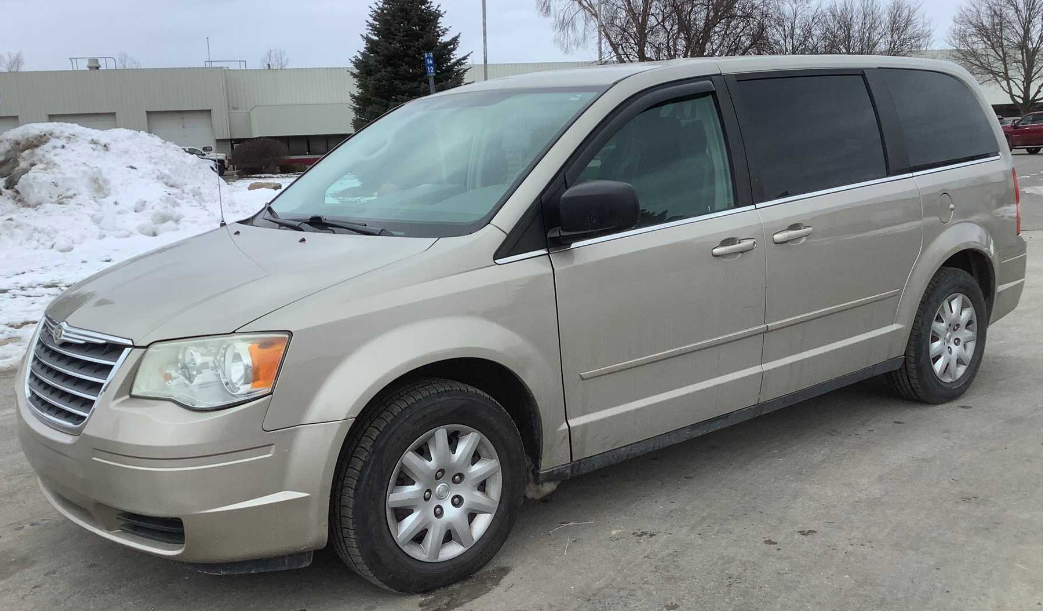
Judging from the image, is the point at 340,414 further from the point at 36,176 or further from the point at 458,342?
the point at 36,176

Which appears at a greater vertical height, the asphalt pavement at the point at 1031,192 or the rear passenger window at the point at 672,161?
the rear passenger window at the point at 672,161

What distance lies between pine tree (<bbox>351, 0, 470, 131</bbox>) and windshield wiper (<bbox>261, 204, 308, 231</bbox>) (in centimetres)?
2864

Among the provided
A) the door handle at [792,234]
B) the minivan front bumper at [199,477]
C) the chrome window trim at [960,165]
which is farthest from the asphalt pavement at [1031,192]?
the minivan front bumper at [199,477]

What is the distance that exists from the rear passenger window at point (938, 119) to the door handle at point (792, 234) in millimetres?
1004

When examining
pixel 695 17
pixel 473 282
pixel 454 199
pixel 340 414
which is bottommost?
pixel 340 414

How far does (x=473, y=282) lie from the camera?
3.18 m

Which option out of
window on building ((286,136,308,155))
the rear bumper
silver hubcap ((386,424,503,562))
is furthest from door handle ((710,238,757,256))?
window on building ((286,136,308,155))

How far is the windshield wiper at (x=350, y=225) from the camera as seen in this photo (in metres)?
3.42

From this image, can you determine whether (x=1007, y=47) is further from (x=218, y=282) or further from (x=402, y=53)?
(x=218, y=282)

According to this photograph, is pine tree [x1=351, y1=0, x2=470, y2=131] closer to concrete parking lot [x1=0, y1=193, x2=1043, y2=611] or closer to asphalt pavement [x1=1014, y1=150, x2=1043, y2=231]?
asphalt pavement [x1=1014, y1=150, x2=1043, y2=231]

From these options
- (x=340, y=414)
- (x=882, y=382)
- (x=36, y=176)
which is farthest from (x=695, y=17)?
(x=340, y=414)

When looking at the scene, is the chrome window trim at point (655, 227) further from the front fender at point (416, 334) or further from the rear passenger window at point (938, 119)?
the rear passenger window at point (938, 119)

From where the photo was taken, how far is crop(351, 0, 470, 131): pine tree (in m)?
32.1

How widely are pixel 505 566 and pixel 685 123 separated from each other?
1.93 m
